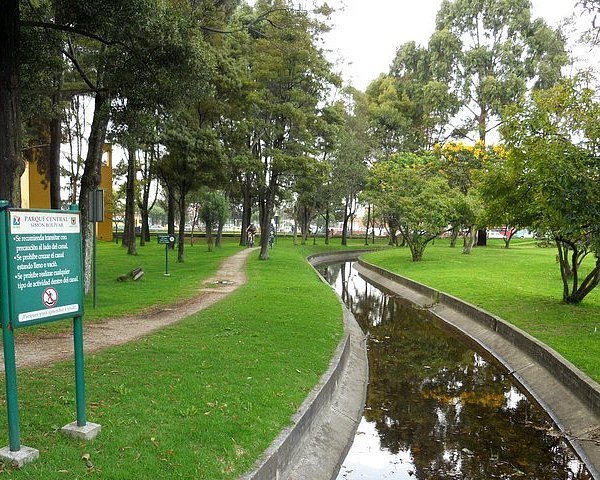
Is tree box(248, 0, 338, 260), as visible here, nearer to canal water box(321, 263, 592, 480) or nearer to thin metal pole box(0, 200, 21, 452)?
canal water box(321, 263, 592, 480)

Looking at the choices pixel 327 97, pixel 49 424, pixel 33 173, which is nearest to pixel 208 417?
pixel 49 424

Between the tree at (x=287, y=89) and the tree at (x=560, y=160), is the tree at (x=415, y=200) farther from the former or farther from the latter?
the tree at (x=560, y=160)

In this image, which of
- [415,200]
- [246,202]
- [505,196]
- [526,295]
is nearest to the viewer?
[505,196]

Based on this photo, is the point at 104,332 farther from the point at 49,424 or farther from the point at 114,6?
the point at 114,6

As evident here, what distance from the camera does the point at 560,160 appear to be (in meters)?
9.76

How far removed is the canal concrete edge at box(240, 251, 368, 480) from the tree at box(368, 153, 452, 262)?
64.0ft

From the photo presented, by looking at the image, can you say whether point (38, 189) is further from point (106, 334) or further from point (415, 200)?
point (106, 334)

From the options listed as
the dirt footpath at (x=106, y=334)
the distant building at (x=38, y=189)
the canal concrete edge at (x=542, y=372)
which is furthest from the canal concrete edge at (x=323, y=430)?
the distant building at (x=38, y=189)

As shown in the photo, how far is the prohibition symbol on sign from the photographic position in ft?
13.6

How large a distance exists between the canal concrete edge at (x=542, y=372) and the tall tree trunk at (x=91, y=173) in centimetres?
1000

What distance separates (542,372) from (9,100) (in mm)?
10300

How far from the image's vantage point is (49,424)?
4934 mm

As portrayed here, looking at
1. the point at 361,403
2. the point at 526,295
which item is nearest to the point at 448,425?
the point at 361,403

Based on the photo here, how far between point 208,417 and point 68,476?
163cm
